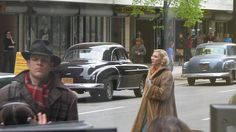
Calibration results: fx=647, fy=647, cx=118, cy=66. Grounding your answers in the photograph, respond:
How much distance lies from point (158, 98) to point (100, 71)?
1038 cm

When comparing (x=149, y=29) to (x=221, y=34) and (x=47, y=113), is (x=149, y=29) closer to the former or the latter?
(x=221, y=34)

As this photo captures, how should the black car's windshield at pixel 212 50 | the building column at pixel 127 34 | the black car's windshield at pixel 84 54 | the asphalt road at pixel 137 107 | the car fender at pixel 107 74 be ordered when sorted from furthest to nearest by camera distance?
the building column at pixel 127 34, the black car's windshield at pixel 212 50, the black car's windshield at pixel 84 54, the car fender at pixel 107 74, the asphalt road at pixel 137 107

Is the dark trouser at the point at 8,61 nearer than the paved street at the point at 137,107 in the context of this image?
No

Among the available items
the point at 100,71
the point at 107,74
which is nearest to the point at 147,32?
the point at 107,74

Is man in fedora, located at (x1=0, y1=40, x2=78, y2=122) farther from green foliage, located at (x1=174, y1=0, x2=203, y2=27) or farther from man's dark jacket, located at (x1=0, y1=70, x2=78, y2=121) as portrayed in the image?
green foliage, located at (x1=174, y1=0, x2=203, y2=27)

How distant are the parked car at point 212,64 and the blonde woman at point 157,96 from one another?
54.8 feet

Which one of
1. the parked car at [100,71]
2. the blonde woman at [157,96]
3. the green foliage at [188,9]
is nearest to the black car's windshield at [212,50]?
the parked car at [100,71]

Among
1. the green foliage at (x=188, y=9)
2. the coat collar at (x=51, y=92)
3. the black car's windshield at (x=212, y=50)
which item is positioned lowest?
the coat collar at (x=51, y=92)

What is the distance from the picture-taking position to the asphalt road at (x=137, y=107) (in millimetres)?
13684

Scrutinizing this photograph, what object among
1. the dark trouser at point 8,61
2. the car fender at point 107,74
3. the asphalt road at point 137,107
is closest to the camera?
the asphalt road at point 137,107

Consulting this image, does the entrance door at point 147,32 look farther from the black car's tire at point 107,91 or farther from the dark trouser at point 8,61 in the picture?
the black car's tire at point 107,91

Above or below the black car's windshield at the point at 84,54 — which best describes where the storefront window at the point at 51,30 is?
above

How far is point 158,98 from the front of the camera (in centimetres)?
790

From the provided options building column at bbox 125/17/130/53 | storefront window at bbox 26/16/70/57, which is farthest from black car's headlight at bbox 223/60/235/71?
building column at bbox 125/17/130/53
